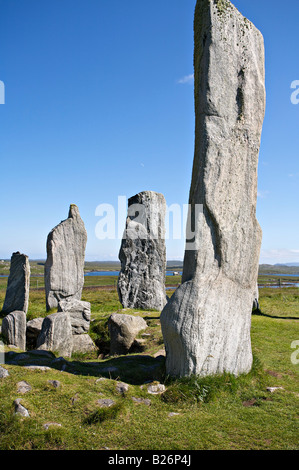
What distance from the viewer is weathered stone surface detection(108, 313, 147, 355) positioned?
399 inches

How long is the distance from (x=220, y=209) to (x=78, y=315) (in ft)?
22.8

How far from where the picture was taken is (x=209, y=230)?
6477mm

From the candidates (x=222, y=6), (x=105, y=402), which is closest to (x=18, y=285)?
(x=105, y=402)

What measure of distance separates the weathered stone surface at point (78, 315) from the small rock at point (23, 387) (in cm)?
583

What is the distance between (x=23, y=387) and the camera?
5496 mm

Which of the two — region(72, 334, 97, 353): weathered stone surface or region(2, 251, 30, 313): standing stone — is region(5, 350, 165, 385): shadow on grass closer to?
region(72, 334, 97, 353): weathered stone surface

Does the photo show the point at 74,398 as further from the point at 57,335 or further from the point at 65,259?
the point at 65,259

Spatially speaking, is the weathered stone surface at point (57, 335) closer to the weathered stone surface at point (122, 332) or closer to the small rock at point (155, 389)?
the weathered stone surface at point (122, 332)

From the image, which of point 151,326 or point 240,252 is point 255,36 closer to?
point 240,252

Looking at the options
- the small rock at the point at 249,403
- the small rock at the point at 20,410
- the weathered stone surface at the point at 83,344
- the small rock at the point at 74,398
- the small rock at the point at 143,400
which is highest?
the small rock at the point at 20,410

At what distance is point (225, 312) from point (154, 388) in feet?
5.72

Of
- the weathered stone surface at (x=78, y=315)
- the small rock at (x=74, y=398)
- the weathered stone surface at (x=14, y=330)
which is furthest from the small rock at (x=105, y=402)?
the weathered stone surface at (x=78, y=315)

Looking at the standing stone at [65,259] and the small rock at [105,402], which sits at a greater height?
the standing stone at [65,259]

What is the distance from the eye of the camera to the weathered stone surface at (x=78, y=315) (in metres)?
11.5
